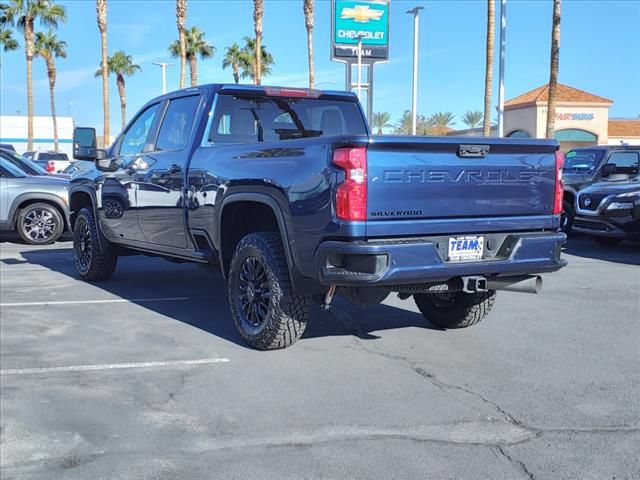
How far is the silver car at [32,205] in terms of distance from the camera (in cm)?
1210

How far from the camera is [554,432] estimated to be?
155 inches

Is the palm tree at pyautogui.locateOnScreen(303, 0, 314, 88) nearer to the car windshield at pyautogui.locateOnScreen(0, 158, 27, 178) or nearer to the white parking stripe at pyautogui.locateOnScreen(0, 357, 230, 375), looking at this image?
the car windshield at pyautogui.locateOnScreen(0, 158, 27, 178)

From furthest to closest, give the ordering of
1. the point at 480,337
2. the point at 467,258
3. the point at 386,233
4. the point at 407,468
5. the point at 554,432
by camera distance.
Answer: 1. the point at 480,337
2. the point at 467,258
3. the point at 386,233
4. the point at 554,432
5. the point at 407,468

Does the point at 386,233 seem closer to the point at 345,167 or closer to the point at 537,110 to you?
the point at 345,167

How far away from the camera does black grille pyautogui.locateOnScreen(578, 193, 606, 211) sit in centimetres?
1192

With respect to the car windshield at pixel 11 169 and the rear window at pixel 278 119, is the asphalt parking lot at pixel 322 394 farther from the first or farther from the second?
the car windshield at pixel 11 169

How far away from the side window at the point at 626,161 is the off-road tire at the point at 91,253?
31.0ft

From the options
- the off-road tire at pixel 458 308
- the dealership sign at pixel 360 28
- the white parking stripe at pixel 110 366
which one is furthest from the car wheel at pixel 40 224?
the dealership sign at pixel 360 28

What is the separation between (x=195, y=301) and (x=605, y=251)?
304 inches

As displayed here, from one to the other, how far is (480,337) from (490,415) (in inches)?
75.2

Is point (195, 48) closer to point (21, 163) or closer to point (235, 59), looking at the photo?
point (235, 59)

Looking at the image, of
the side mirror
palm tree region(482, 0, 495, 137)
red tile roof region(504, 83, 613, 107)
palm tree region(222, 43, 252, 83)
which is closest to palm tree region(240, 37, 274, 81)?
palm tree region(222, 43, 252, 83)

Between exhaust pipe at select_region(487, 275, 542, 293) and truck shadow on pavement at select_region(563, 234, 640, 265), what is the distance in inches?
241

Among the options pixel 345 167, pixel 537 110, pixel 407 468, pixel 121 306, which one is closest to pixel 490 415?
pixel 407 468
